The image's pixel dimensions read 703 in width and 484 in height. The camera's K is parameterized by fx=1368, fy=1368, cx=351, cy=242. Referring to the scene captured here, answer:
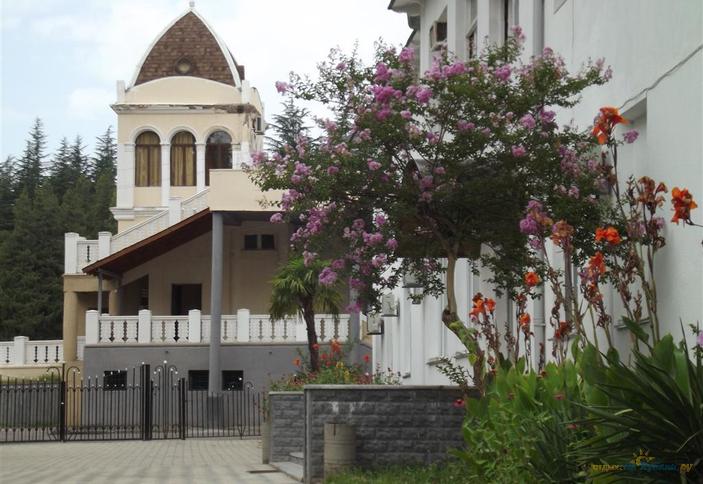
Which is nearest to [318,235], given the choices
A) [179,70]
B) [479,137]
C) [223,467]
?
[479,137]

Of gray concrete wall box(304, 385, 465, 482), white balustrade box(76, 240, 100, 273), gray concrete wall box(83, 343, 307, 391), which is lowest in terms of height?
gray concrete wall box(304, 385, 465, 482)

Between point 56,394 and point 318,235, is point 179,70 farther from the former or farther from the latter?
point 318,235

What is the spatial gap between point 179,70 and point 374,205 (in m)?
46.9

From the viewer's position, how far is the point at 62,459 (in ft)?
86.4

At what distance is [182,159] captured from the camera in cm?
5938

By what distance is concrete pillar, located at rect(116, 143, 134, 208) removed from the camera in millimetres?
58344

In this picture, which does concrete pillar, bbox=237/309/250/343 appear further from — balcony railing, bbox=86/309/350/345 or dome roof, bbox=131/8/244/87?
dome roof, bbox=131/8/244/87

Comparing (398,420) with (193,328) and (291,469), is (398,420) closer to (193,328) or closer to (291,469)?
(291,469)

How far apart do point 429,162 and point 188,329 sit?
108 feet

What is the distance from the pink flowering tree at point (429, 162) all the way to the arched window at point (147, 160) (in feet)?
148

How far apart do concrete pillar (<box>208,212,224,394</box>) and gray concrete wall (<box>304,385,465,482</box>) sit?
2799 centimetres

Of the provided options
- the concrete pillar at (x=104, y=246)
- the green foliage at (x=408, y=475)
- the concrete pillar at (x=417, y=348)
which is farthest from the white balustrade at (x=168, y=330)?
the green foliage at (x=408, y=475)

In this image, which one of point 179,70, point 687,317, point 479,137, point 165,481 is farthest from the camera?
point 179,70

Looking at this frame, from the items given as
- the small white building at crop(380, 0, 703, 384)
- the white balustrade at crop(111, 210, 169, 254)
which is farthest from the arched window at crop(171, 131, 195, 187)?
the small white building at crop(380, 0, 703, 384)
